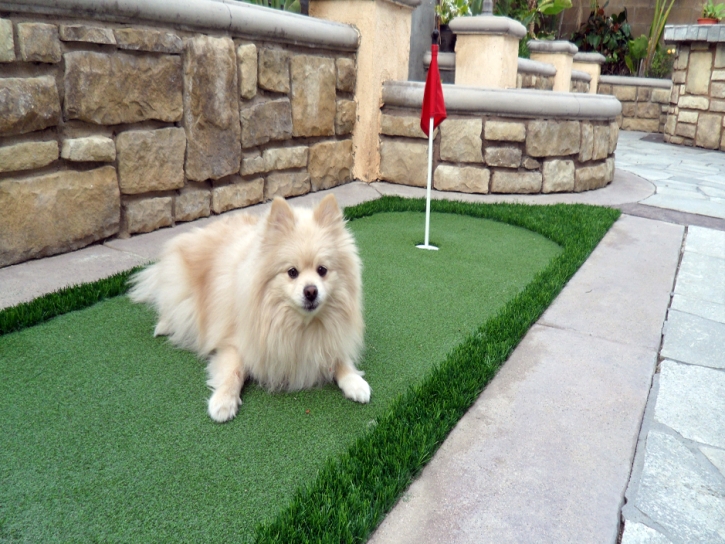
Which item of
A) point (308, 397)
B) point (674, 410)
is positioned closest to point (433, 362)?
point (308, 397)

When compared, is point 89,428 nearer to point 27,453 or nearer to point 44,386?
point 27,453

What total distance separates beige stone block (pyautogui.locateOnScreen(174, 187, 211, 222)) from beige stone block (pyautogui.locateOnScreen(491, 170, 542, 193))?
10.8ft

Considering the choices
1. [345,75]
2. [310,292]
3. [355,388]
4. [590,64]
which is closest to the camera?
[310,292]

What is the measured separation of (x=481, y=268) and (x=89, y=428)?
9.56 ft

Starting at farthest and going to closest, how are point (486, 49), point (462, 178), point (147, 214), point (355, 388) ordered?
point (486, 49)
point (462, 178)
point (147, 214)
point (355, 388)

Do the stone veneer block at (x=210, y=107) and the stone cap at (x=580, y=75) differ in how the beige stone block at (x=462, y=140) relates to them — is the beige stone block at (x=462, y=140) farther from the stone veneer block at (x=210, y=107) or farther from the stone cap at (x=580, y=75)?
the stone cap at (x=580, y=75)

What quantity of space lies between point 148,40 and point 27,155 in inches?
46.9

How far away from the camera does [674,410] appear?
2.55 m

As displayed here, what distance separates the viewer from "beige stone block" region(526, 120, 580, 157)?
638 centimetres

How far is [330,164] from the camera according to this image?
6254 millimetres

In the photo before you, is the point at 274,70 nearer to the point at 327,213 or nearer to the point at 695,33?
the point at 327,213

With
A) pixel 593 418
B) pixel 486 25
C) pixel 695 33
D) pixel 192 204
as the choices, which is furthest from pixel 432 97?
pixel 695 33

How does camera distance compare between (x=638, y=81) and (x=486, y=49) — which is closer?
(x=486, y=49)

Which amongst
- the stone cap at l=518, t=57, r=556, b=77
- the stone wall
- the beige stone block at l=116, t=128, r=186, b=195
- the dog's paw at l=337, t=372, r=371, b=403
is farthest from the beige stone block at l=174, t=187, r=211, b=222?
the stone cap at l=518, t=57, r=556, b=77
